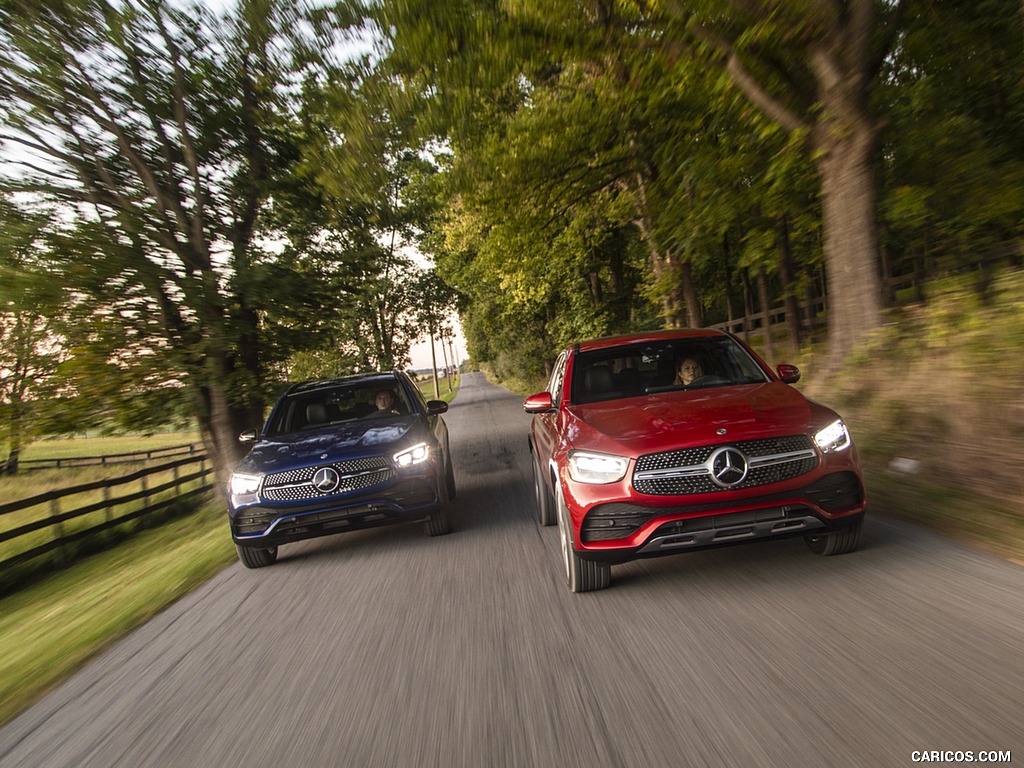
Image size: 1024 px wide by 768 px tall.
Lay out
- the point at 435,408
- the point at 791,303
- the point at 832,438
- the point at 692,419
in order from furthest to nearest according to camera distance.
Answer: the point at 791,303 → the point at 435,408 → the point at 692,419 → the point at 832,438

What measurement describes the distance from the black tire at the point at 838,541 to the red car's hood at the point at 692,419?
0.75m

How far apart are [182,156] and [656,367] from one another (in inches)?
415

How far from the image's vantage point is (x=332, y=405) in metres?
7.99

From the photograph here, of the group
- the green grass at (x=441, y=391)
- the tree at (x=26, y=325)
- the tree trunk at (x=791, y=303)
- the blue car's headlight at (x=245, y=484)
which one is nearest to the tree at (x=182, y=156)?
the tree at (x=26, y=325)

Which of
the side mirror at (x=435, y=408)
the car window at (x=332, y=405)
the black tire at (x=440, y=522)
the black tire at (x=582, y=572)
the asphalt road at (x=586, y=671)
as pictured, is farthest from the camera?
the side mirror at (x=435, y=408)

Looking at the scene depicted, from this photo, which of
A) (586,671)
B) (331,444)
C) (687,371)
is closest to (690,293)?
(687,371)

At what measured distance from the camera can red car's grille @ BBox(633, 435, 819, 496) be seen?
13.1ft

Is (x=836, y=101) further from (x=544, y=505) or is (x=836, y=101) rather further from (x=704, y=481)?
(x=704, y=481)

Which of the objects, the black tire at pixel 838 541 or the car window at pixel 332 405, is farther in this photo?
the car window at pixel 332 405

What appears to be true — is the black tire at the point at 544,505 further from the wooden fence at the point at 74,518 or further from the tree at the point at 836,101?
the wooden fence at the point at 74,518

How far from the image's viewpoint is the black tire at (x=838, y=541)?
439 cm

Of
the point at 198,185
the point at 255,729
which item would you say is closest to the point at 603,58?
the point at 198,185

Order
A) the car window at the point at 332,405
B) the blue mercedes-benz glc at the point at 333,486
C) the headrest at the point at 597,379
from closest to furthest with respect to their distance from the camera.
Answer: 1. the headrest at the point at 597,379
2. the blue mercedes-benz glc at the point at 333,486
3. the car window at the point at 332,405

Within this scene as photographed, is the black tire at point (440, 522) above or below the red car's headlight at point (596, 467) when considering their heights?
below
